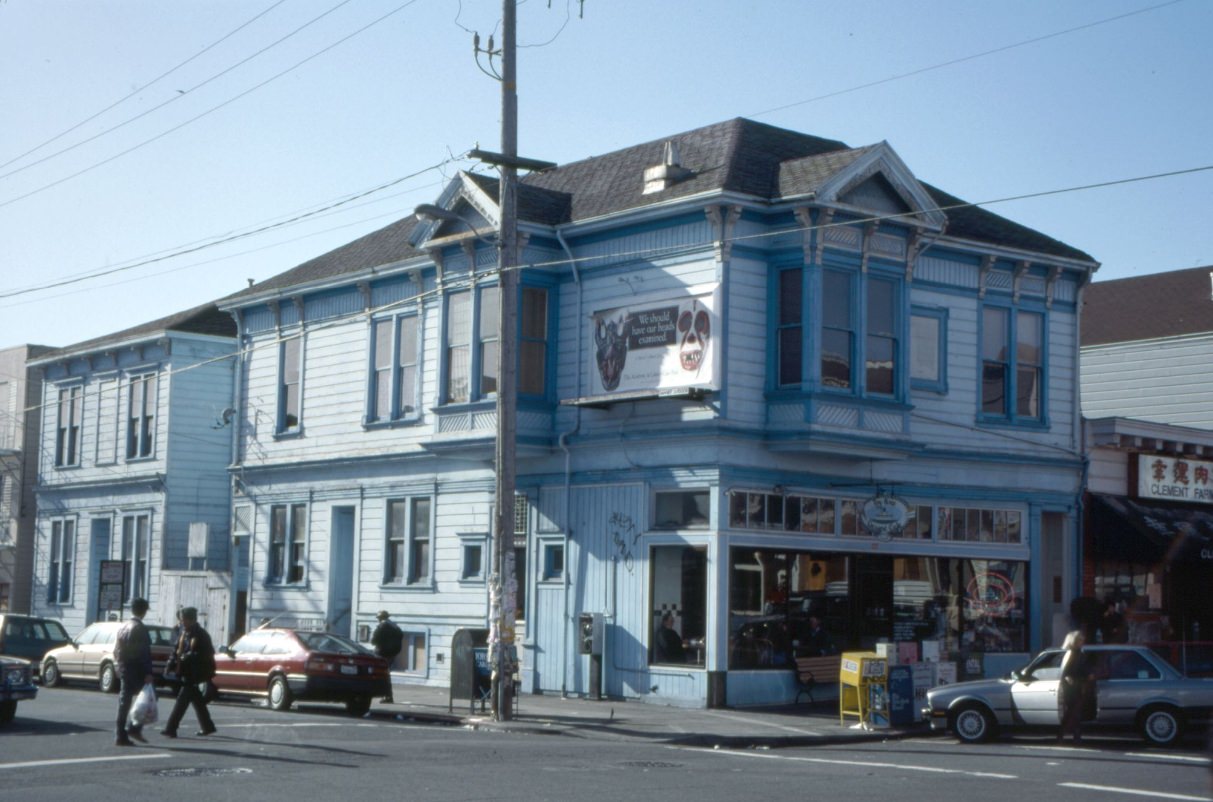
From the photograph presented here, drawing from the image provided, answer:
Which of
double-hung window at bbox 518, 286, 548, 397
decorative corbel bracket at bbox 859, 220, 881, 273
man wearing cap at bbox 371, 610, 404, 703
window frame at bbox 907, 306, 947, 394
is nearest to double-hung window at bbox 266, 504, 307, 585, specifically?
man wearing cap at bbox 371, 610, 404, 703

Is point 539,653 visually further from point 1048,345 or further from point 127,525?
point 127,525

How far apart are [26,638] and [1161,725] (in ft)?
77.4

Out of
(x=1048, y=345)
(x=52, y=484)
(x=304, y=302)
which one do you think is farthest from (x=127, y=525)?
(x=1048, y=345)

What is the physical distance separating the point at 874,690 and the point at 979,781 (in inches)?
256

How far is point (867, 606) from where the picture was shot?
27.3 meters

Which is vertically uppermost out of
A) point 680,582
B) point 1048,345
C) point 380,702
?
point 1048,345

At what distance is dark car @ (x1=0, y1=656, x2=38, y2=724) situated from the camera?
2030cm

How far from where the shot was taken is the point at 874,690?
22312 millimetres

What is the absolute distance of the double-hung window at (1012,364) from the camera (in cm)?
2880

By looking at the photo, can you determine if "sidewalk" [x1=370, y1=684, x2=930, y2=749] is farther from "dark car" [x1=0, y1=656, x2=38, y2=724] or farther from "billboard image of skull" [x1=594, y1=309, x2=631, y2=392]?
"dark car" [x1=0, y1=656, x2=38, y2=724]

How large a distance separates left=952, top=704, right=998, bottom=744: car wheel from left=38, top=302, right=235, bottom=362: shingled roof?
24.2 metres

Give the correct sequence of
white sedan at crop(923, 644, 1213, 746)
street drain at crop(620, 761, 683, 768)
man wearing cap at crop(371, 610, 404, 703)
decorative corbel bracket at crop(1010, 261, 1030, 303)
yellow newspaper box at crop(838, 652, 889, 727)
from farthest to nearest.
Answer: decorative corbel bracket at crop(1010, 261, 1030, 303), man wearing cap at crop(371, 610, 404, 703), yellow newspaper box at crop(838, 652, 889, 727), white sedan at crop(923, 644, 1213, 746), street drain at crop(620, 761, 683, 768)

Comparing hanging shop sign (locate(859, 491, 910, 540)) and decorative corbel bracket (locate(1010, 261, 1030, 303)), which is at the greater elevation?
decorative corbel bracket (locate(1010, 261, 1030, 303))

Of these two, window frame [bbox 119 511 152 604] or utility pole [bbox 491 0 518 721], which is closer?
utility pole [bbox 491 0 518 721]
